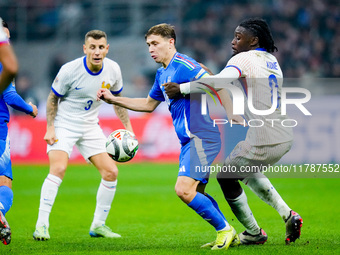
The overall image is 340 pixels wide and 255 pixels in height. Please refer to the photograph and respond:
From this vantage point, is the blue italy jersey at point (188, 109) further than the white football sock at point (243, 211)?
No

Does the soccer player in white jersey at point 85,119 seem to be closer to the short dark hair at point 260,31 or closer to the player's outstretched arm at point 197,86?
the player's outstretched arm at point 197,86

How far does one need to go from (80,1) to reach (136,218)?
49.1ft

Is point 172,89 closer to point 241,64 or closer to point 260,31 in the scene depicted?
point 241,64

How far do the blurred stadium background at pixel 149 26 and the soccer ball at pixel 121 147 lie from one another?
11.8m

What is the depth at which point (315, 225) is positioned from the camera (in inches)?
312

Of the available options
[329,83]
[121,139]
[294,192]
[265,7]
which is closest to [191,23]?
[265,7]

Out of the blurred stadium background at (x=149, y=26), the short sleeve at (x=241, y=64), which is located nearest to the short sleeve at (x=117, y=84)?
the short sleeve at (x=241, y=64)

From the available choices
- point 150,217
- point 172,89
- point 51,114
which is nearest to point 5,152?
point 51,114

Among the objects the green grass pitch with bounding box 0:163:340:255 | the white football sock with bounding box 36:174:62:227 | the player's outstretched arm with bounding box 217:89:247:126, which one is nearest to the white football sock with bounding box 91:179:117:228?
the green grass pitch with bounding box 0:163:340:255

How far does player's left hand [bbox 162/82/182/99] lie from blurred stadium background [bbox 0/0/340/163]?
12554 millimetres

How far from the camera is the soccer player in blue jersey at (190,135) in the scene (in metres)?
6.04

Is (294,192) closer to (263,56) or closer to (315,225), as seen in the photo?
(315,225)

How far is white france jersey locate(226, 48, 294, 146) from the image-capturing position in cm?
602

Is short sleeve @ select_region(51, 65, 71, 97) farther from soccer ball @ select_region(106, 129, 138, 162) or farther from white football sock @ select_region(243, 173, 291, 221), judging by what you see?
white football sock @ select_region(243, 173, 291, 221)
